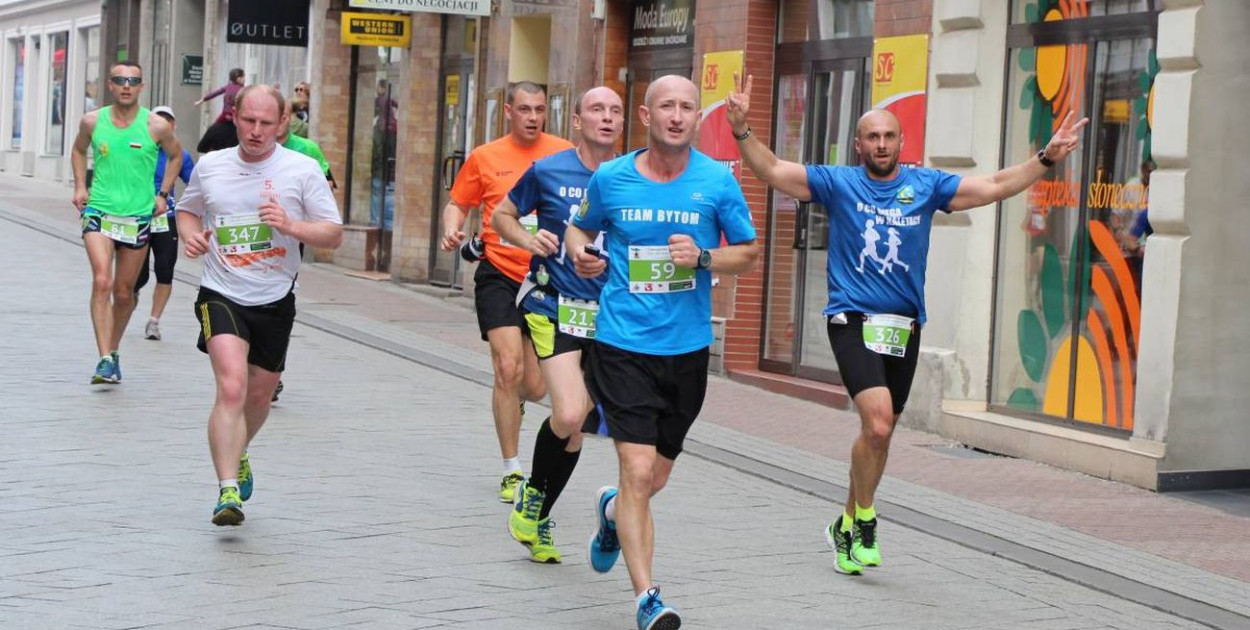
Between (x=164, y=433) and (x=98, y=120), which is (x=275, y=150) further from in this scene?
(x=98, y=120)

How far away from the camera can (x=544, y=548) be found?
798 centimetres

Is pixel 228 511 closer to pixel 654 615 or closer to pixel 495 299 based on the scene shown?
pixel 495 299

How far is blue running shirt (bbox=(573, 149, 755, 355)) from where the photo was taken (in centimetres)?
704

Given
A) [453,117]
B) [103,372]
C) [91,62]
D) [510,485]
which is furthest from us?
[91,62]

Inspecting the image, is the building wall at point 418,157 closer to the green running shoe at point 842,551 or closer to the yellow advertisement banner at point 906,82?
the yellow advertisement banner at point 906,82

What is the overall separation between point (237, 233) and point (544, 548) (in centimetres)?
184

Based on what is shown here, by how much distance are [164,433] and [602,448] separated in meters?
2.39

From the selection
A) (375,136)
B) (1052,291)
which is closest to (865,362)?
(1052,291)

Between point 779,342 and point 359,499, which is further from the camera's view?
point 779,342

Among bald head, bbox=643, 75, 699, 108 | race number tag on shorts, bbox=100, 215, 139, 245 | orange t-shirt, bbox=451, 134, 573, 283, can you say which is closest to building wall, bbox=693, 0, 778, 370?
race number tag on shorts, bbox=100, 215, 139, 245

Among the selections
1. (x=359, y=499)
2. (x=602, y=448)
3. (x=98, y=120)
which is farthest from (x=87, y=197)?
(x=359, y=499)

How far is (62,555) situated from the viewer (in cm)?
761

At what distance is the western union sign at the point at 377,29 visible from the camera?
24297 mm

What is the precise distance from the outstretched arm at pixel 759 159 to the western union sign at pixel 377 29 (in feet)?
54.1
